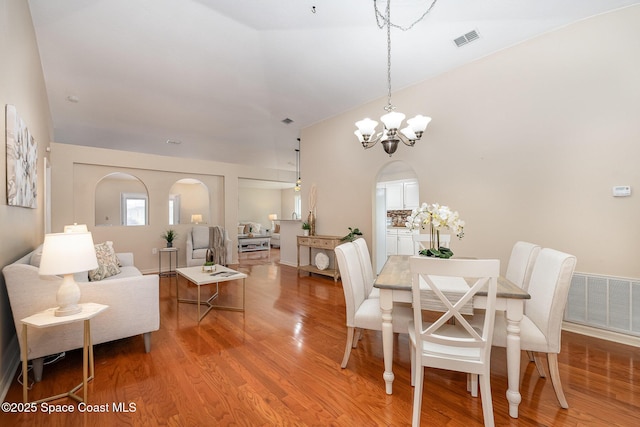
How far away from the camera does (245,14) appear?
2760 mm

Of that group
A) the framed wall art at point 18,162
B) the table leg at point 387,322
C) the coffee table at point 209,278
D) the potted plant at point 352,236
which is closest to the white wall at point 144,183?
the coffee table at point 209,278

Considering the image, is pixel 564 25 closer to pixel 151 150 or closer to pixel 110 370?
pixel 110 370

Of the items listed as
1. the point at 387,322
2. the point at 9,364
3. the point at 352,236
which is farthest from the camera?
the point at 352,236

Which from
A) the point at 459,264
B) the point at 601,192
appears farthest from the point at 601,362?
the point at 459,264

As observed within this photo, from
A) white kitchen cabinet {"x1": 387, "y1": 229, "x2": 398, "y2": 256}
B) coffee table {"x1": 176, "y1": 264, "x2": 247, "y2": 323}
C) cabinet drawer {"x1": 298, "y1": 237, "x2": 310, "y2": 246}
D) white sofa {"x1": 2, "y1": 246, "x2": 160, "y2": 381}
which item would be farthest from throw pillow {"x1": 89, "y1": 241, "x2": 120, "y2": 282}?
white kitchen cabinet {"x1": 387, "y1": 229, "x2": 398, "y2": 256}

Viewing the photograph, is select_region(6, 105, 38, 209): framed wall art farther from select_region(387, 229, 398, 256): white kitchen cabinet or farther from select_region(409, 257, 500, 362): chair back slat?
select_region(387, 229, 398, 256): white kitchen cabinet

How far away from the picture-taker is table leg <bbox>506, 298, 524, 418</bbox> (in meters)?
1.57

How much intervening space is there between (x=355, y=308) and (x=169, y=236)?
5.14 metres

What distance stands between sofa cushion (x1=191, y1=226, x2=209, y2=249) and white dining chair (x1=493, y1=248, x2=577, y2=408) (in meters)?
5.86

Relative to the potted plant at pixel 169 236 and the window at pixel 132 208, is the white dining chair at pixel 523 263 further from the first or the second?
the window at pixel 132 208

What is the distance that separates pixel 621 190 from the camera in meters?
2.57

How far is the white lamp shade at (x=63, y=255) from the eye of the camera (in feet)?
5.58

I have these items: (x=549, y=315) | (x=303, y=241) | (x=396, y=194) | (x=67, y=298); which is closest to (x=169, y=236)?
(x=303, y=241)

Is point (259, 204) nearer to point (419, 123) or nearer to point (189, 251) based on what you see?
point (189, 251)
